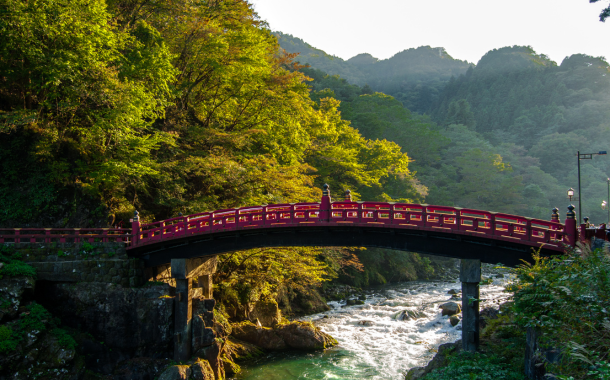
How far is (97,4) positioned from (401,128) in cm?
5109

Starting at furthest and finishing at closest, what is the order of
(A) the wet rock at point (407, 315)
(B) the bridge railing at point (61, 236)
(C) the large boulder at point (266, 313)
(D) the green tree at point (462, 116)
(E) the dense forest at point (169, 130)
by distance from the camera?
(D) the green tree at point (462, 116)
(A) the wet rock at point (407, 315)
(C) the large boulder at point (266, 313)
(E) the dense forest at point (169, 130)
(B) the bridge railing at point (61, 236)

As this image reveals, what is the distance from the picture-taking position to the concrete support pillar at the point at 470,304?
14.1 m

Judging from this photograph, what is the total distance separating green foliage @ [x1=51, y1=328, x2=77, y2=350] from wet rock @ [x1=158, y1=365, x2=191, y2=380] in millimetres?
3432

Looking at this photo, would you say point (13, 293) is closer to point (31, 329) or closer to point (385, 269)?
point (31, 329)

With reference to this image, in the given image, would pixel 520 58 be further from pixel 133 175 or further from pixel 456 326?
pixel 133 175

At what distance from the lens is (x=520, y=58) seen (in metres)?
104

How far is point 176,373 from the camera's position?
14.9 metres

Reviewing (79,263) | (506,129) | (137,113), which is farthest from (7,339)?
(506,129)

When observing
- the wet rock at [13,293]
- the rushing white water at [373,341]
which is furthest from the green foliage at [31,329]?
the rushing white water at [373,341]

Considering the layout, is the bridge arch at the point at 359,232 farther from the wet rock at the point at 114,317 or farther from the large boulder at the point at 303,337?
the large boulder at the point at 303,337

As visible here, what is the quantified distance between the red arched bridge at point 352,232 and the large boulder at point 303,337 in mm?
6062

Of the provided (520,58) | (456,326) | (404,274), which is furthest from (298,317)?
(520,58)

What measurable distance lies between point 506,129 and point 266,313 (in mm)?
80169

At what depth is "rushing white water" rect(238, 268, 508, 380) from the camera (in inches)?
681
